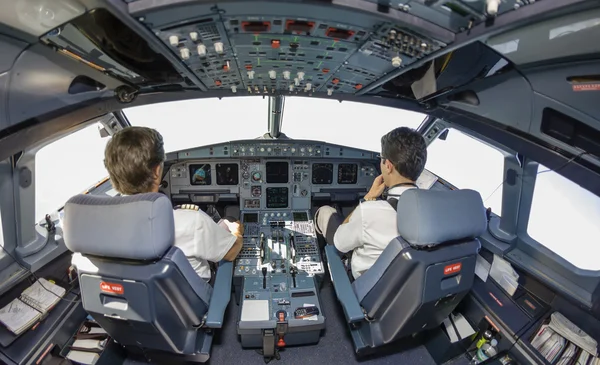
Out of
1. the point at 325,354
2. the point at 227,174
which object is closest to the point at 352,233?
the point at 325,354

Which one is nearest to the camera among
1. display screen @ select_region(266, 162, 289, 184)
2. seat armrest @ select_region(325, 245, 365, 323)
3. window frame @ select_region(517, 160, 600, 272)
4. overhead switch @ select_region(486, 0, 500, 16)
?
overhead switch @ select_region(486, 0, 500, 16)

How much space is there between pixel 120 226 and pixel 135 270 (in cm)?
23

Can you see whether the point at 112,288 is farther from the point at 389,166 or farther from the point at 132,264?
the point at 389,166

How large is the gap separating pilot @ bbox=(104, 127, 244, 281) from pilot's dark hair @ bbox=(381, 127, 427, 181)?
1.20 metres

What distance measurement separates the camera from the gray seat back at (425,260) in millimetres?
1420

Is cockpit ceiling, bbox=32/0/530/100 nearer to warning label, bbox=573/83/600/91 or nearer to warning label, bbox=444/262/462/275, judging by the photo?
warning label, bbox=573/83/600/91

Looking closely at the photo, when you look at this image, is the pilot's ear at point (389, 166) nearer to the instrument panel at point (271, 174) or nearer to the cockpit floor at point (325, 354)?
the cockpit floor at point (325, 354)

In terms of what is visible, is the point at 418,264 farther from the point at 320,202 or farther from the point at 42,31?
the point at 320,202

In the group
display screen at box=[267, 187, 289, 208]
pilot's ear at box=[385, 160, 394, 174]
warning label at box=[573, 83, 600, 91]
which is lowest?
display screen at box=[267, 187, 289, 208]

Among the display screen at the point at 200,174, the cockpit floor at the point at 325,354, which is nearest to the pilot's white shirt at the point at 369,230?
the cockpit floor at the point at 325,354

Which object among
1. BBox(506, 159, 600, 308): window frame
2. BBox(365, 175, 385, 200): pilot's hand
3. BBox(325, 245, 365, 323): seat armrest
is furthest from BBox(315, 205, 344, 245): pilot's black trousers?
BBox(506, 159, 600, 308): window frame

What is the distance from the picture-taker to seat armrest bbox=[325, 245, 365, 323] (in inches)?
68.3

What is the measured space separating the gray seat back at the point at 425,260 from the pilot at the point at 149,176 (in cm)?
100

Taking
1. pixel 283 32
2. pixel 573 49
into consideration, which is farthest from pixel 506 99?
pixel 283 32
